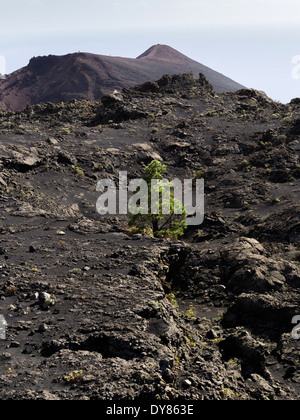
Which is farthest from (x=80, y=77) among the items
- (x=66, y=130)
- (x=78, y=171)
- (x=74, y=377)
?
(x=74, y=377)

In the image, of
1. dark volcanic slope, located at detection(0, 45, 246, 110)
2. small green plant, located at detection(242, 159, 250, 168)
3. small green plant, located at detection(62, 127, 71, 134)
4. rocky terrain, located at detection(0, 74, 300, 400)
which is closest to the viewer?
rocky terrain, located at detection(0, 74, 300, 400)

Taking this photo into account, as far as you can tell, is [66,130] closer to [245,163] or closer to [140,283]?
[245,163]

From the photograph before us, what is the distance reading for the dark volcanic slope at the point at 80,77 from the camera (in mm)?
127062

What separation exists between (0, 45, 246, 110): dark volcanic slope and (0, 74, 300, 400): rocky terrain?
82.3 metres

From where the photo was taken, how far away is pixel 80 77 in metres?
132

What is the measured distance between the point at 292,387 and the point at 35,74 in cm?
15109

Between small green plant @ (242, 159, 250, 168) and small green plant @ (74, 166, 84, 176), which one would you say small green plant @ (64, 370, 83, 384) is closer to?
small green plant @ (74, 166, 84, 176)

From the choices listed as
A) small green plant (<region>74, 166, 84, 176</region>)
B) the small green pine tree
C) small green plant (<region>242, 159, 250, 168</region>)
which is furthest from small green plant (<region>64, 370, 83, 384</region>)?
small green plant (<region>242, 159, 250, 168</region>)

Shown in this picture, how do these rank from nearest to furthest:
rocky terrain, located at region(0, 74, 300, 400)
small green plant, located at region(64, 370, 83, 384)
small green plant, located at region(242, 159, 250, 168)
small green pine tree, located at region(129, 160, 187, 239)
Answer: small green plant, located at region(64, 370, 83, 384)
rocky terrain, located at region(0, 74, 300, 400)
small green pine tree, located at region(129, 160, 187, 239)
small green plant, located at region(242, 159, 250, 168)

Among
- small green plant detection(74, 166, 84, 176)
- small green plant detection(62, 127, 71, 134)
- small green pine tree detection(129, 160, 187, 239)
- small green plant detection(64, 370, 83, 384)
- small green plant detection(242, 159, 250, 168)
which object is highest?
small green plant detection(62, 127, 71, 134)

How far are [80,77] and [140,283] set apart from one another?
124982 millimetres

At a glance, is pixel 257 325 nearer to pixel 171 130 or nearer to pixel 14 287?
pixel 14 287

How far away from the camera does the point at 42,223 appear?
26.0 meters

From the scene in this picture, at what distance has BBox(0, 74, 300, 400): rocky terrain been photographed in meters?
13.1
